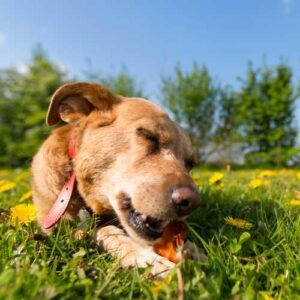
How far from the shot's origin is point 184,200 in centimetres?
221

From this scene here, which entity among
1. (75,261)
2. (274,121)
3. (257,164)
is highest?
(75,261)

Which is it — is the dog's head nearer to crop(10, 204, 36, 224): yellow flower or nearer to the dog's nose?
the dog's nose

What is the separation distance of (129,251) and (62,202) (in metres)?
0.82

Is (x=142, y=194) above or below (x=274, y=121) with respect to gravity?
above

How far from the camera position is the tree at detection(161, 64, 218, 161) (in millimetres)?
30000

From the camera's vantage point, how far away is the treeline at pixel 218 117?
28.8 metres

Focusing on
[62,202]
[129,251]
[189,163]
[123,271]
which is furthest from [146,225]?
[189,163]

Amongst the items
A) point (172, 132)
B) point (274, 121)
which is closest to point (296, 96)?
point (274, 121)

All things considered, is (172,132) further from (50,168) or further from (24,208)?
(24,208)

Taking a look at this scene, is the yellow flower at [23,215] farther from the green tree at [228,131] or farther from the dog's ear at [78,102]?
the green tree at [228,131]

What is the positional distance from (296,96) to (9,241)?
3025 centimetres

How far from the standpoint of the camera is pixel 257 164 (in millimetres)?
28328

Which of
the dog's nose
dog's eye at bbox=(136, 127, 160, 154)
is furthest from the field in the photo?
dog's eye at bbox=(136, 127, 160, 154)

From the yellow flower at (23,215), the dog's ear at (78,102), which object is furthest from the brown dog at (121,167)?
the yellow flower at (23,215)
